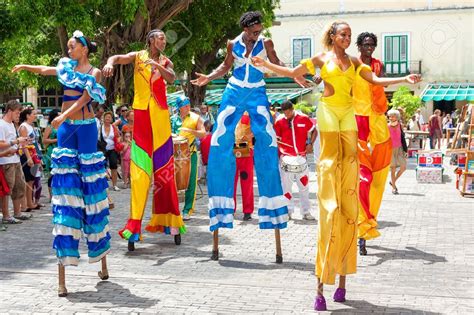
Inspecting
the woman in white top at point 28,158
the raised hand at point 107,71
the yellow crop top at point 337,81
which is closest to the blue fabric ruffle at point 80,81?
the raised hand at point 107,71

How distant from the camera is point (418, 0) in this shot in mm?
41281

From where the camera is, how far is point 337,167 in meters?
5.95

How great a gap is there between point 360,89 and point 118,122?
9982mm

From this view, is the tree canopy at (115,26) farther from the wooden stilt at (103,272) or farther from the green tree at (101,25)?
the wooden stilt at (103,272)

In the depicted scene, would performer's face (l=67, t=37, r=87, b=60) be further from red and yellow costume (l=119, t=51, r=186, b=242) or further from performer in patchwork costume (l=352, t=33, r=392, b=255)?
performer in patchwork costume (l=352, t=33, r=392, b=255)

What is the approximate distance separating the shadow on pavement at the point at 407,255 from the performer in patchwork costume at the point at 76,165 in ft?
9.52

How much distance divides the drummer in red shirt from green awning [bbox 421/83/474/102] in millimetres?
29981

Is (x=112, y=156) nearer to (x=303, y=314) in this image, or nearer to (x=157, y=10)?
(x=157, y=10)

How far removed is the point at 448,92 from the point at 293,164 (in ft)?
103

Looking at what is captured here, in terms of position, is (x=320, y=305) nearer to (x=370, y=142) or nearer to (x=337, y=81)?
(x=337, y=81)

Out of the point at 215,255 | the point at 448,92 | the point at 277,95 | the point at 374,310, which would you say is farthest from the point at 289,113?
the point at 448,92

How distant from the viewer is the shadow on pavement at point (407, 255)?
7730 mm

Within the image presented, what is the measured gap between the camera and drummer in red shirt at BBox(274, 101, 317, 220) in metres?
10.8

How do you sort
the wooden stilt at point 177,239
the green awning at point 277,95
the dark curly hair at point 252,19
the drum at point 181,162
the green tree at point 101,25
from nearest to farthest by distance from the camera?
1. the dark curly hair at point 252,19
2. the wooden stilt at point 177,239
3. the drum at point 181,162
4. the green tree at point 101,25
5. the green awning at point 277,95
